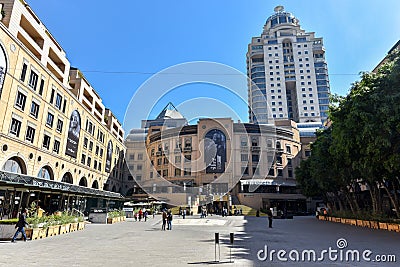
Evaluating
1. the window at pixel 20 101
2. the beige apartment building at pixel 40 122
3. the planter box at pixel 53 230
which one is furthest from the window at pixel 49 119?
the planter box at pixel 53 230

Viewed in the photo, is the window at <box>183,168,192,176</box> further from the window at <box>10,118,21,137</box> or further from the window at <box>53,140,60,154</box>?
the window at <box>10,118,21,137</box>

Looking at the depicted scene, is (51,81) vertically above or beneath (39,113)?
above

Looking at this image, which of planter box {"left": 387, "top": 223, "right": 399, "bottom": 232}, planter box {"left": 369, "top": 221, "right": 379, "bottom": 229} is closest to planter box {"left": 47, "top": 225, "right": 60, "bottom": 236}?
planter box {"left": 387, "top": 223, "right": 399, "bottom": 232}

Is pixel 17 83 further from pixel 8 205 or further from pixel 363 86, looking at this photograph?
pixel 363 86

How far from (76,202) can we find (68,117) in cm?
1283

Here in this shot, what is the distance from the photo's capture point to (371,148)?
607 inches

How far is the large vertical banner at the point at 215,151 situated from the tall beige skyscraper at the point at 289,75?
48394mm

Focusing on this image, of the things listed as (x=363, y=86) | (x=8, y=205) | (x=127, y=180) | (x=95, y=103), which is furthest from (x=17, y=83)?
(x=127, y=180)

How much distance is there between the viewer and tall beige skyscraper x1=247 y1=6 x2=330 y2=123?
105 meters

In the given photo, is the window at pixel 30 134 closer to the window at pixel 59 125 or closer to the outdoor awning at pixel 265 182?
the window at pixel 59 125

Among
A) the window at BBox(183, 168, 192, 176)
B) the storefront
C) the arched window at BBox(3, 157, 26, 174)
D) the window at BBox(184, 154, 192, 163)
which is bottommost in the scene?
the storefront

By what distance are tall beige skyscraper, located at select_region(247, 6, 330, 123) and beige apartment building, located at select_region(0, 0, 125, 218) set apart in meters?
73.1
